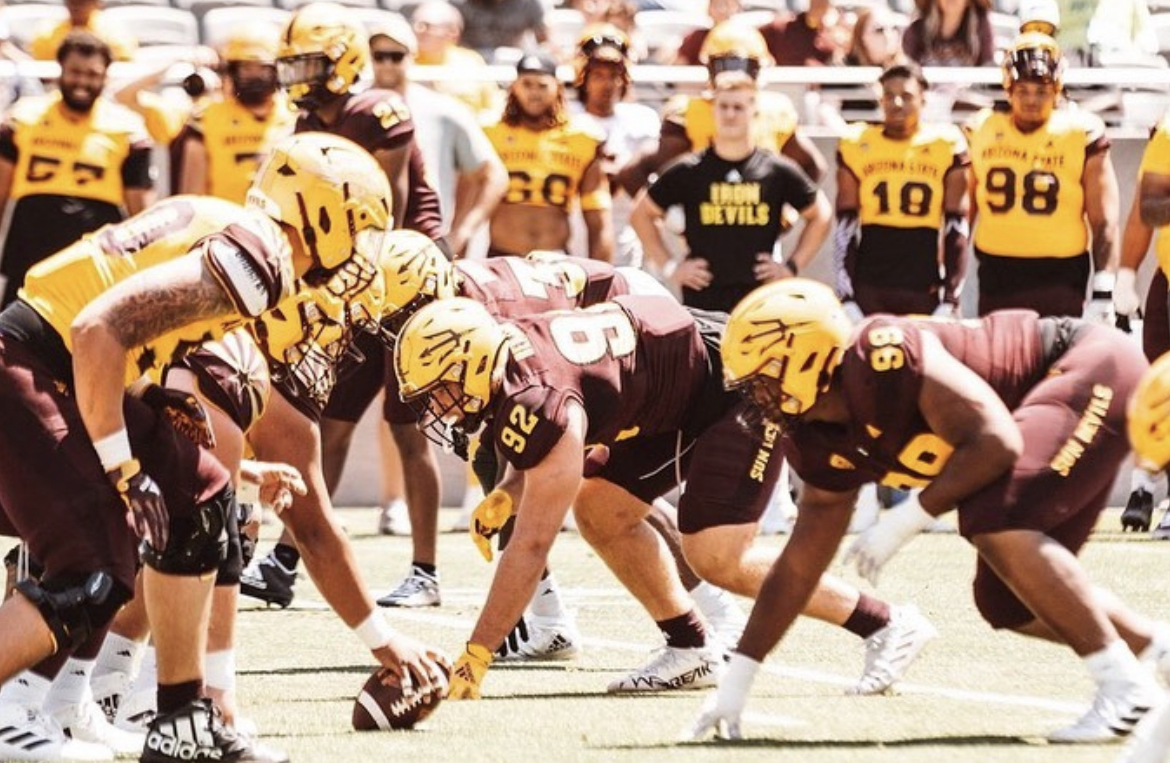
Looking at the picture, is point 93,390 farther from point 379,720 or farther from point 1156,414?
point 1156,414

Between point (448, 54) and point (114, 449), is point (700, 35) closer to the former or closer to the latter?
point (448, 54)

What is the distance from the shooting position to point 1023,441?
250 inches

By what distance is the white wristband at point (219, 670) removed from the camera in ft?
21.3

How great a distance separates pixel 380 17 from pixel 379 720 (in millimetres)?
9216

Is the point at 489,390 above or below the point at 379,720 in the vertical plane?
above

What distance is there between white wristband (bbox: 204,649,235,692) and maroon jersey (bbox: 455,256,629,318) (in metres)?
1.76

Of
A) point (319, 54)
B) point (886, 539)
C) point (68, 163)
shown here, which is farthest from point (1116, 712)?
point (68, 163)

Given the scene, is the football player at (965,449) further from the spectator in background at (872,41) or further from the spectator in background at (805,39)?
the spectator in background at (805,39)

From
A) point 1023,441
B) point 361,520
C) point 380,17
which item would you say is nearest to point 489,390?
point 1023,441

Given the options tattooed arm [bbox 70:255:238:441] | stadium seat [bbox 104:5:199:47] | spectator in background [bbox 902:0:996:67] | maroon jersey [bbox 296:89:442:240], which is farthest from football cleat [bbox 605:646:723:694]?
stadium seat [bbox 104:5:199:47]

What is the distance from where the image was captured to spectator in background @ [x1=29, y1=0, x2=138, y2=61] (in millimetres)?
12805

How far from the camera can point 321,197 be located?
6.24m

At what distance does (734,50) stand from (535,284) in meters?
3.76

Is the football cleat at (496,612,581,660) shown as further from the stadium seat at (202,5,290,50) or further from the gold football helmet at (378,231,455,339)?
the stadium seat at (202,5,290,50)
